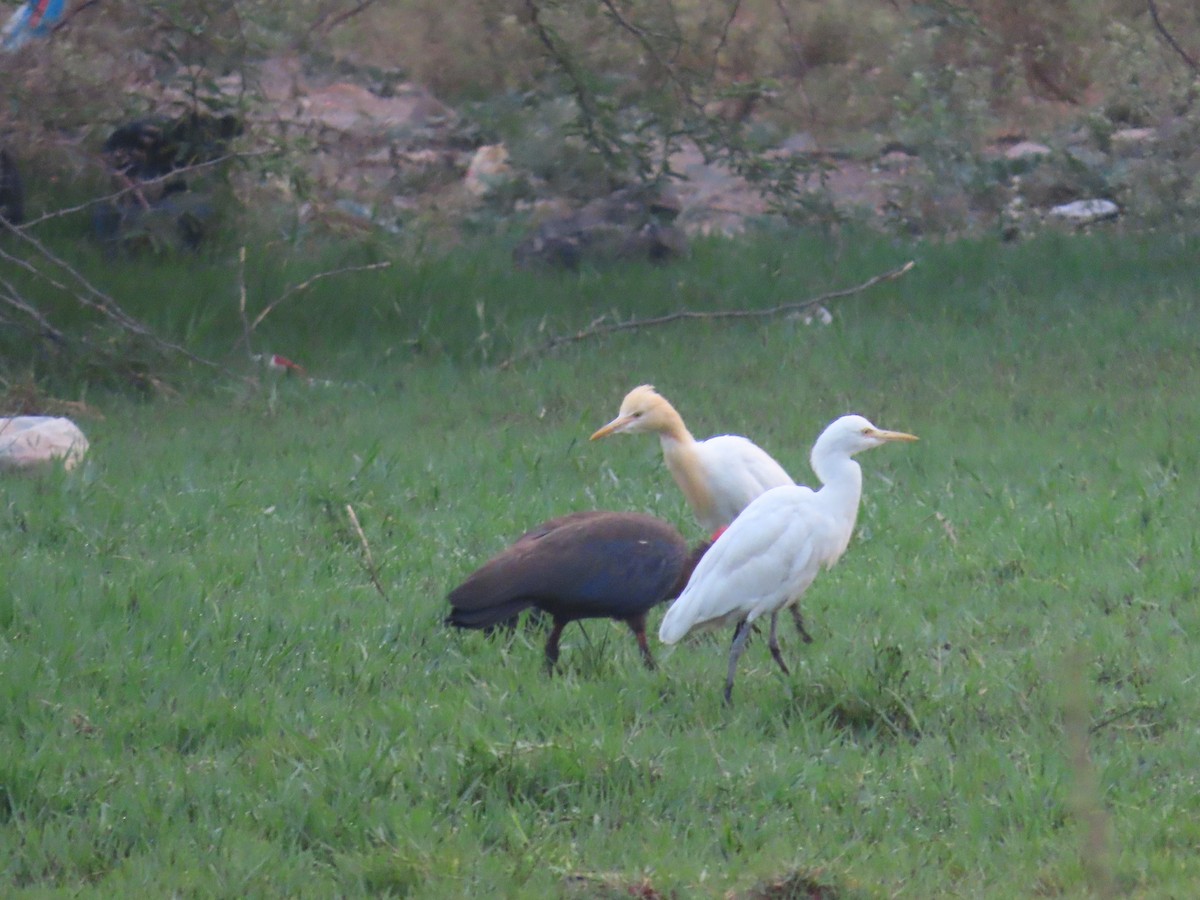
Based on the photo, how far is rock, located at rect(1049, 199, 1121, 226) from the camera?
48.2 ft

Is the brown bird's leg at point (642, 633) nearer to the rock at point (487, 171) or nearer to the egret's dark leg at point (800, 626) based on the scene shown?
the egret's dark leg at point (800, 626)

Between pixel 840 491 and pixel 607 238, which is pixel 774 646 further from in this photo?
pixel 607 238

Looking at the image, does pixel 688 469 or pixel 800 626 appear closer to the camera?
pixel 800 626

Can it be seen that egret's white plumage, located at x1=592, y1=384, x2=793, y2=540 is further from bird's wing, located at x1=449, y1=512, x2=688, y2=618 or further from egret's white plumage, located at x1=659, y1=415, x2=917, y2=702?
egret's white plumage, located at x1=659, y1=415, x2=917, y2=702

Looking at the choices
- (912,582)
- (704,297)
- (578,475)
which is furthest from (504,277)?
(912,582)

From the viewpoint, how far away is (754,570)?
5.02 m

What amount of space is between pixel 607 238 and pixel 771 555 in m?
8.54

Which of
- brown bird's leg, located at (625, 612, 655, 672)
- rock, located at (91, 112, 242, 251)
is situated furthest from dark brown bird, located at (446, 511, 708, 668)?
rock, located at (91, 112, 242, 251)

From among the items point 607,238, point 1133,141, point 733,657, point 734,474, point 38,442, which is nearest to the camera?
point 733,657

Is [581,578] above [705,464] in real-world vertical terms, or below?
above

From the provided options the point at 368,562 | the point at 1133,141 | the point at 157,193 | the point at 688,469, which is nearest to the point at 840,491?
the point at 688,469

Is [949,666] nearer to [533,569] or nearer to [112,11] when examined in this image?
[533,569]

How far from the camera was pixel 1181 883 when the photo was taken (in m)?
3.71

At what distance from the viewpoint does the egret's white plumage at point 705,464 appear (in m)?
6.78
